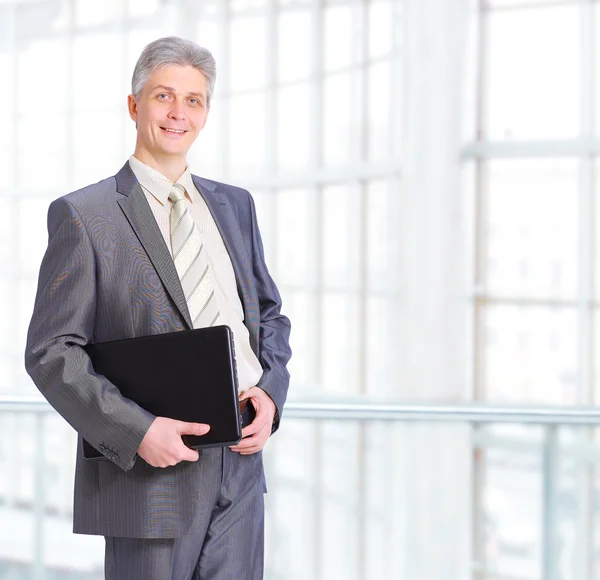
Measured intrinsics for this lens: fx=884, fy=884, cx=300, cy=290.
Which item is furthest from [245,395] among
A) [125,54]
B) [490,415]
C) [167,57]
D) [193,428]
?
[125,54]

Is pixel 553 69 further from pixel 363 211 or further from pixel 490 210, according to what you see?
pixel 363 211

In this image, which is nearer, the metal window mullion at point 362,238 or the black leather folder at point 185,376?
the black leather folder at point 185,376

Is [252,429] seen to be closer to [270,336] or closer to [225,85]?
[270,336]

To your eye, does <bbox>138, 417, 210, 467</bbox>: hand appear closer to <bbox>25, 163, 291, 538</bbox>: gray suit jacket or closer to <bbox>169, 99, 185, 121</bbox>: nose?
<bbox>25, 163, 291, 538</bbox>: gray suit jacket

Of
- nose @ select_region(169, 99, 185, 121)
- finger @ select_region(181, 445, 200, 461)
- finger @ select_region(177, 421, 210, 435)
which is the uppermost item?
nose @ select_region(169, 99, 185, 121)

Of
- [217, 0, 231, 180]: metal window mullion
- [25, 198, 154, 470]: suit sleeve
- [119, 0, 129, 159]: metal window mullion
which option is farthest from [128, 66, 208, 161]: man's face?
[119, 0, 129, 159]: metal window mullion

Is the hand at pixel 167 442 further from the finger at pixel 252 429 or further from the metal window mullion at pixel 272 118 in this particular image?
the metal window mullion at pixel 272 118

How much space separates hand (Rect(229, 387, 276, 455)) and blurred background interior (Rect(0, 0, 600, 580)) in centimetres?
201

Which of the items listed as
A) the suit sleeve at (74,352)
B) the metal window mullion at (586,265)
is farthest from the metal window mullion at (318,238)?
the suit sleeve at (74,352)

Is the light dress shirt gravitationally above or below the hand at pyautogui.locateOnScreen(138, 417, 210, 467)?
above

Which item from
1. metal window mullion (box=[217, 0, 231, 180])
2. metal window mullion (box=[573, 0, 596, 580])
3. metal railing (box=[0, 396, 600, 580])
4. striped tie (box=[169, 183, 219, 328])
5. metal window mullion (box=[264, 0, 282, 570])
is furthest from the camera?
metal window mullion (box=[217, 0, 231, 180])

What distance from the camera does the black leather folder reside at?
1.19 m

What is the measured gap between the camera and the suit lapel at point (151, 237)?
1.26 meters

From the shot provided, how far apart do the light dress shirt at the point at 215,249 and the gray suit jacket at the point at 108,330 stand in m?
0.03
